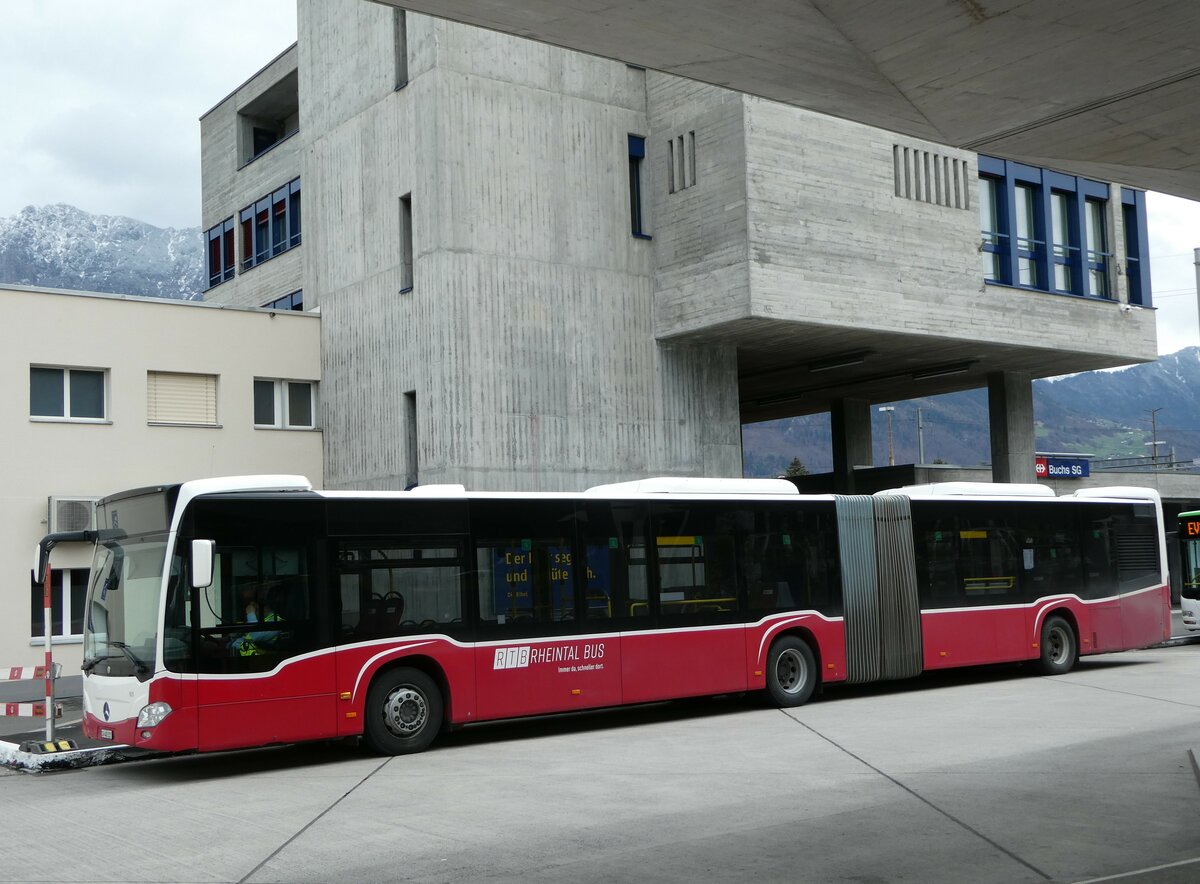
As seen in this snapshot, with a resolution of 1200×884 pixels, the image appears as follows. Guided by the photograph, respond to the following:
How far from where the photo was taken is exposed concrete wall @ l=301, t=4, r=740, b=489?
2652cm

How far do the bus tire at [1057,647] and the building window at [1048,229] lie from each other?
1168 cm

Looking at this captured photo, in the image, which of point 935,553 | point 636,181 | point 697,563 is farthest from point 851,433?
point 697,563

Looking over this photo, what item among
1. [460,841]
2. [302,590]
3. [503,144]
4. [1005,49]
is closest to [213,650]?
[302,590]

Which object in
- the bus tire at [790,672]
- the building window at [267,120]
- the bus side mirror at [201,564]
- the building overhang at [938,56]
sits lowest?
the bus tire at [790,672]

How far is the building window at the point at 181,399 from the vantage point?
27.2 meters

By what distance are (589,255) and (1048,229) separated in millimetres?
12218

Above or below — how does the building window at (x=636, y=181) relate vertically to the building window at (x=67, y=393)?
above

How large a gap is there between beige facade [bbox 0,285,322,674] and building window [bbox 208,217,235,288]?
38.3 ft

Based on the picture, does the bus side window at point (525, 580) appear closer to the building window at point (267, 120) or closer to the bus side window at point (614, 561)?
the bus side window at point (614, 561)

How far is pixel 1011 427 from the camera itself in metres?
35.4

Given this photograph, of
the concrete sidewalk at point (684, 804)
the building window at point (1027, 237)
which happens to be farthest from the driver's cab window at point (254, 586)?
the building window at point (1027, 237)

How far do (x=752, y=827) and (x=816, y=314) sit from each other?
62.6 ft

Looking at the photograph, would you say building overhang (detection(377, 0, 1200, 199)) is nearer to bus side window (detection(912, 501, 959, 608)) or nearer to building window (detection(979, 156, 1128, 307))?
bus side window (detection(912, 501, 959, 608))

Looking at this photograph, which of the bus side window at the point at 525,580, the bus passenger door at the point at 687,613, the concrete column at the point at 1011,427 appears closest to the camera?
the bus side window at the point at 525,580
